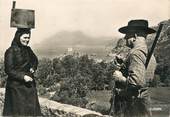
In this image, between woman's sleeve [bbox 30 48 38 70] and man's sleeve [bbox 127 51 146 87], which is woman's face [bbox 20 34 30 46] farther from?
man's sleeve [bbox 127 51 146 87]

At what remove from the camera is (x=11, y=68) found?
8.73 meters

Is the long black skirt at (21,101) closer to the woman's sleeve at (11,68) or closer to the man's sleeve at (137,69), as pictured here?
the woman's sleeve at (11,68)

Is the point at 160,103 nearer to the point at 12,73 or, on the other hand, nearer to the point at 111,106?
the point at 111,106

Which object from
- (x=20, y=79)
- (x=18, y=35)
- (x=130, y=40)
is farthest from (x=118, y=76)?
(x=18, y=35)

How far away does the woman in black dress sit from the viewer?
28.7 feet

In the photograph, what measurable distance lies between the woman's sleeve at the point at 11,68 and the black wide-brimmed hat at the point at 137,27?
49.9 inches

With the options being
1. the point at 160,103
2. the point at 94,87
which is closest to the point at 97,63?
the point at 94,87

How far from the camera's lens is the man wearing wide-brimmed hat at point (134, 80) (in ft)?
28.5

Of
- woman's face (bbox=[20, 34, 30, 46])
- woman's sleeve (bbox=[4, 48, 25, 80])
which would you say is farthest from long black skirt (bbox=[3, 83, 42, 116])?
woman's face (bbox=[20, 34, 30, 46])

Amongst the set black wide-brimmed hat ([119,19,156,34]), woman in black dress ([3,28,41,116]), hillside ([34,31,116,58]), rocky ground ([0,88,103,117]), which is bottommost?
rocky ground ([0,88,103,117])

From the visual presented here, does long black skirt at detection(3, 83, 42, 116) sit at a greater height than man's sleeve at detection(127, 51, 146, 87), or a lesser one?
lesser

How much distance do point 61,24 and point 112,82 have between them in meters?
0.88

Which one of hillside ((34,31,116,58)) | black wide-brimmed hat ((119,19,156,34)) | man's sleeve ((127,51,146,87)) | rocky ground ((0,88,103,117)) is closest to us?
man's sleeve ((127,51,146,87))

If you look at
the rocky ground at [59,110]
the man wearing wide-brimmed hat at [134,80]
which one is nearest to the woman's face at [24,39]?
the rocky ground at [59,110]
